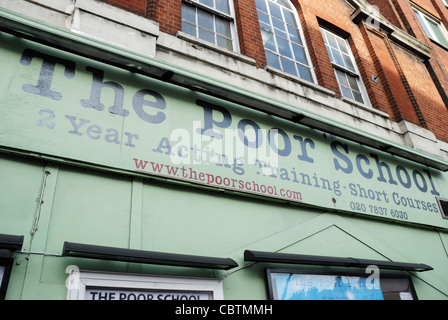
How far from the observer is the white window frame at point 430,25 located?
12210 mm

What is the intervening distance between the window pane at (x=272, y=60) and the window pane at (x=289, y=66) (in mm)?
146

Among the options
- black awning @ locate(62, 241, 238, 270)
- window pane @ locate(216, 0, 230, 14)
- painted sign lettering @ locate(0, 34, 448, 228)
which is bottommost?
black awning @ locate(62, 241, 238, 270)

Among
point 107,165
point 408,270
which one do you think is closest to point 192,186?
point 107,165

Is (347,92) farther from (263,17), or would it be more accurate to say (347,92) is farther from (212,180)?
(212,180)

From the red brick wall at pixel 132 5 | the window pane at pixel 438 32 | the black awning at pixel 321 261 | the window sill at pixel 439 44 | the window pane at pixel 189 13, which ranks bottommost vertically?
the black awning at pixel 321 261

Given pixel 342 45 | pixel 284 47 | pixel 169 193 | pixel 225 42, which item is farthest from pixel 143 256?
pixel 342 45

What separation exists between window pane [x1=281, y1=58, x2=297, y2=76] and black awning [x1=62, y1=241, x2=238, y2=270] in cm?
422

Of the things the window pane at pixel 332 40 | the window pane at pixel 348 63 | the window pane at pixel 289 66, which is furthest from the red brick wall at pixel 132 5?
the window pane at pixel 348 63

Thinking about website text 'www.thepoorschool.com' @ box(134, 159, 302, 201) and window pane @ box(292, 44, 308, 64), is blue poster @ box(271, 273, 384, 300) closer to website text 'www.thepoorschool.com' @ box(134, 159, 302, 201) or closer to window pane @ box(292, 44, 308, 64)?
website text 'www.thepoorschool.com' @ box(134, 159, 302, 201)

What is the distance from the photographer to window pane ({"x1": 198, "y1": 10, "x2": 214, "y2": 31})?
5.90 m

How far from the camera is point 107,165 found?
11.3ft

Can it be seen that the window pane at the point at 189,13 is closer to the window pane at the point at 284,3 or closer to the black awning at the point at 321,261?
the window pane at the point at 284,3

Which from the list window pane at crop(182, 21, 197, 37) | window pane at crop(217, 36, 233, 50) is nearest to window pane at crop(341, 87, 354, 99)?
window pane at crop(217, 36, 233, 50)
